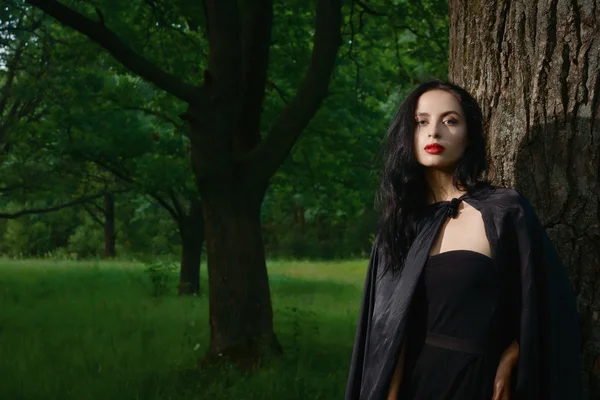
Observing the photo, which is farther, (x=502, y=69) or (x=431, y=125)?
(x=502, y=69)

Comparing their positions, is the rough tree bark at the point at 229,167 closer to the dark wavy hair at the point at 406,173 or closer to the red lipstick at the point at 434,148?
the dark wavy hair at the point at 406,173

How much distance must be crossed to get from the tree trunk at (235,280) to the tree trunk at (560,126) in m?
6.03

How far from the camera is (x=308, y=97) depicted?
1004 centimetres

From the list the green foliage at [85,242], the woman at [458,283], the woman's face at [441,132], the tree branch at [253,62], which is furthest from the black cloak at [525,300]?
the green foliage at [85,242]

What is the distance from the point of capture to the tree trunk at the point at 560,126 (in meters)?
3.59

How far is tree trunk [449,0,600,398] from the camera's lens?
11.8 feet

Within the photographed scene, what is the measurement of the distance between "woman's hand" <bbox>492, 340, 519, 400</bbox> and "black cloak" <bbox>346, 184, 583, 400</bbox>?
3 cm

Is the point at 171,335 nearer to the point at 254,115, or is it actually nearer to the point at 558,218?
the point at 254,115

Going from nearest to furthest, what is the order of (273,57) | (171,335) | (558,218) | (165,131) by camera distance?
(558,218) < (171,335) < (273,57) < (165,131)

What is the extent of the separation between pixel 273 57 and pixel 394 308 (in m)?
11.0

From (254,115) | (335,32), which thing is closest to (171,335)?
(254,115)

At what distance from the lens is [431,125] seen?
132 inches

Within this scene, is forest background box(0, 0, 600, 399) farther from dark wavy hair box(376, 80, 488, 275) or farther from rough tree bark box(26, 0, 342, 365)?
dark wavy hair box(376, 80, 488, 275)

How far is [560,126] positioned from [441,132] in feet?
1.97
